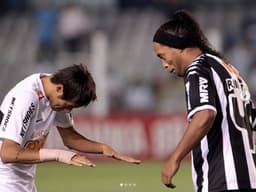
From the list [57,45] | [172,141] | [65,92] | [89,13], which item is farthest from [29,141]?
[89,13]

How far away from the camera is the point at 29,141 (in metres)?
6.88

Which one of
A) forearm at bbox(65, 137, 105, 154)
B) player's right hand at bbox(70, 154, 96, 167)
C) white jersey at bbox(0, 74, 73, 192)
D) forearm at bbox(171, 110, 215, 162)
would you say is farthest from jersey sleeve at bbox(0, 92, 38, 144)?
forearm at bbox(171, 110, 215, 162)

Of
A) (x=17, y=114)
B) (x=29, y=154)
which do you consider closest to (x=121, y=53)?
(x=17, y=114)

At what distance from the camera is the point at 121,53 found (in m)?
20.0

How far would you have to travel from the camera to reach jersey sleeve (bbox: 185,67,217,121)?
593cm

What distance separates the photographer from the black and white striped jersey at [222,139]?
6059mm

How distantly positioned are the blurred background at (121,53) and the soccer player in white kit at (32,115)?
411 inches

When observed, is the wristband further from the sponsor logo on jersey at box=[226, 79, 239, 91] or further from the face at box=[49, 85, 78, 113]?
the sponsor logo on jersey at box=[226, 79, 239, 91]

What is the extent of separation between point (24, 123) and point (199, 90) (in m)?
1.33

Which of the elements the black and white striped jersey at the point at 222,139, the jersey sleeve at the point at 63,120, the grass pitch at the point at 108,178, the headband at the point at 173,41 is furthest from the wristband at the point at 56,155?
the grass pitch at the point at 108,178

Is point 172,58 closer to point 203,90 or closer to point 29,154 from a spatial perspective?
point 203,90

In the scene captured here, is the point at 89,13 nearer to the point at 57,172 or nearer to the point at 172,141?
the point at 172,141

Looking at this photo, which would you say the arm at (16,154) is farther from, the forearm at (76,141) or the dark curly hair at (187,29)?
the dark curly hair at (187,29)

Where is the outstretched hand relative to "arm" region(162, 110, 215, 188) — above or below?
below
